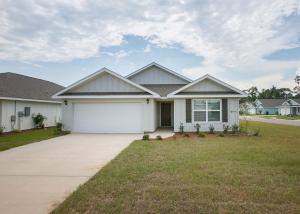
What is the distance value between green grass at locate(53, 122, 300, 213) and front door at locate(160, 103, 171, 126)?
12906mm

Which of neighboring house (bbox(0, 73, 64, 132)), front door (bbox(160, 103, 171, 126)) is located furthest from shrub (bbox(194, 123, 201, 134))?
neighboring house (bbox(0, 73, 64, 132))

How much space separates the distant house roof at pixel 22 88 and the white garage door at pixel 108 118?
15.9 ft

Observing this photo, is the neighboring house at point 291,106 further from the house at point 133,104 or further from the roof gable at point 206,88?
the roof gable at point 206,88

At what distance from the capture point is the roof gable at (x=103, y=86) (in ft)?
55.6

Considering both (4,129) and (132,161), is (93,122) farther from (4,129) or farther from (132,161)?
(132,161)

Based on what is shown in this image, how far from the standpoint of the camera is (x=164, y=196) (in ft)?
16.3

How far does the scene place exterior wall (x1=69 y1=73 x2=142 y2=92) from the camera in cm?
1709

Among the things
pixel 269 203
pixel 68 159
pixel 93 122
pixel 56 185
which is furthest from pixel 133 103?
pixel 269 203

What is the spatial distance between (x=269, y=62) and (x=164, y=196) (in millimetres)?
23268

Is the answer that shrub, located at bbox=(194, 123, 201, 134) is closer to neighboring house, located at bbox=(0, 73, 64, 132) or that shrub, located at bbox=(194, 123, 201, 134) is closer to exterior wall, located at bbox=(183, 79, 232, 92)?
exterior wall, located at bbox=(183, 79, 232, 92)

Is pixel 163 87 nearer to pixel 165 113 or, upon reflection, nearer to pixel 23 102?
pixel 165 113

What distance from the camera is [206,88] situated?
55.8 ft

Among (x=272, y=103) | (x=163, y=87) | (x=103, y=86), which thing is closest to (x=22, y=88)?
(x=103, y=86)

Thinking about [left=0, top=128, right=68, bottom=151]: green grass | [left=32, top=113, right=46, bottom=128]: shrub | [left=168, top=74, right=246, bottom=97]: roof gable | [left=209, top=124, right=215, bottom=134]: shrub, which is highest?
[left=168, top=74, right=246, bottom=97]: roof gable
